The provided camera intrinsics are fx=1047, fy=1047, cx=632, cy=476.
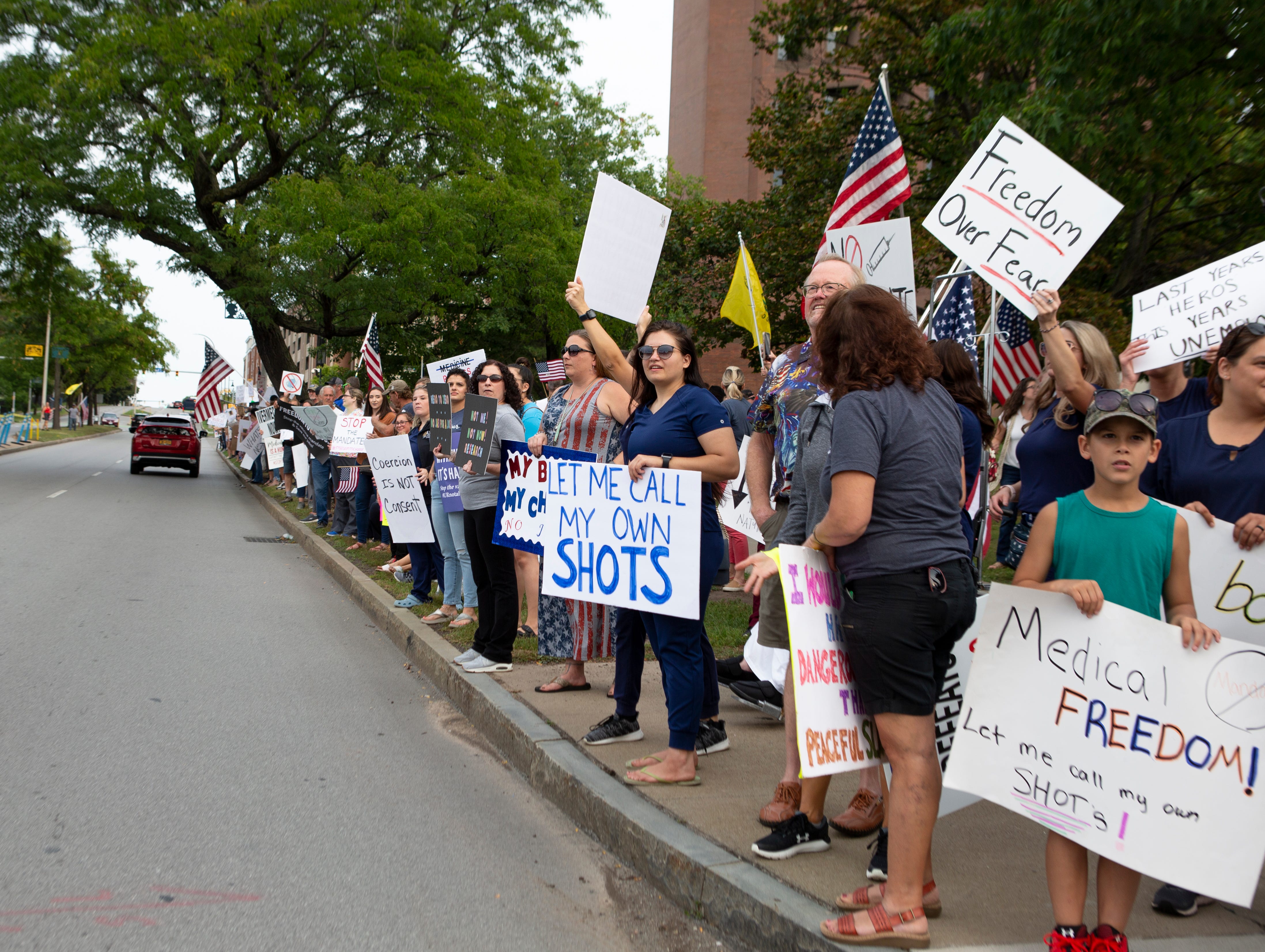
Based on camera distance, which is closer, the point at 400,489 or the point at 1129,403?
the point at 1129,403

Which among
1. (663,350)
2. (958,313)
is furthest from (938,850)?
(958,313)

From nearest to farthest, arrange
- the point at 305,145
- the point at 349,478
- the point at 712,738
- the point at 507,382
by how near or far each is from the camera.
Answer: the point at 712,738 → the point at 507,382 → the point at 349,478 → the point at 305,145

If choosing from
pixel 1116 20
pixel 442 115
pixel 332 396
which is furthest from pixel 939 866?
pixel 442 115

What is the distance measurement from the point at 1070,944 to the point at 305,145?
25.0 m

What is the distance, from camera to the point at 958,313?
826 cm

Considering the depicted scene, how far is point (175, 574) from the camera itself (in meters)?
11.0

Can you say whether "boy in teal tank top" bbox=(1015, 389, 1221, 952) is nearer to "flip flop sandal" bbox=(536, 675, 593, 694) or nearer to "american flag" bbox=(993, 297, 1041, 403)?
"flip flop sandal" bbox=(536, 675, 593, 694)

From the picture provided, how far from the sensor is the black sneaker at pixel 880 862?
3.31 m

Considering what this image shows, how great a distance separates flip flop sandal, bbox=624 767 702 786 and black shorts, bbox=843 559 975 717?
4.88 ft

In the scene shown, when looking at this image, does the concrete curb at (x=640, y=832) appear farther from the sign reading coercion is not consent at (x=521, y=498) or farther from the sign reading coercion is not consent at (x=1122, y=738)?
the sign reading coercion is not consent at (x=521, y=498)

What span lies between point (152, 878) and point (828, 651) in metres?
2.44

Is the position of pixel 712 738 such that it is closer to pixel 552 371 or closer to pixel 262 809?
pixel 262 809

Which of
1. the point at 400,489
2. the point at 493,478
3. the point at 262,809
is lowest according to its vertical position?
the point at 262,809

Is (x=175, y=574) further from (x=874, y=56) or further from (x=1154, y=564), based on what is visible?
(x=874, y=56)
